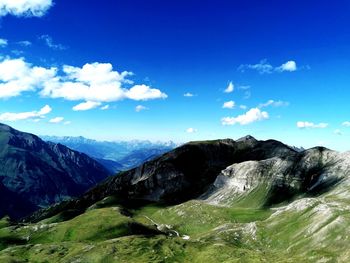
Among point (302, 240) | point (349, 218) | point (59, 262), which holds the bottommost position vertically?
point (59, 262)

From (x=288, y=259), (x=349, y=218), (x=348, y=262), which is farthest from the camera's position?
(x=349, y=218)

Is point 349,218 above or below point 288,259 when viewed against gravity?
above

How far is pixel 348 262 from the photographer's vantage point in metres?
150

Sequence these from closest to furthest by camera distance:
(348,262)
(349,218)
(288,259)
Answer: (348,262) → (288,259) → (349,218)

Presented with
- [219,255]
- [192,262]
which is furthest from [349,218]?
[192,262]

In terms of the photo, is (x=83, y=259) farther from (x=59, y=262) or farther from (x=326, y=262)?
(x=326, y=262)

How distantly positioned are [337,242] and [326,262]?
24.0 metres

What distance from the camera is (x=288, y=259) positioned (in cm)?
17425

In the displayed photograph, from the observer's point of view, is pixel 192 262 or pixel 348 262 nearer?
pixel 348 262

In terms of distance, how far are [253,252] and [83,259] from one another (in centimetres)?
8463

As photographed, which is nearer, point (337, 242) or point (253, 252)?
point (337, 242)

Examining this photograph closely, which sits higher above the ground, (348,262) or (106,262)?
(348,262)

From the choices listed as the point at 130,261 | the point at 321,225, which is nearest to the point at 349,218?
the point at 321,225

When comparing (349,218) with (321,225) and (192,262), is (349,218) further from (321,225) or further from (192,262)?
(192,262)
